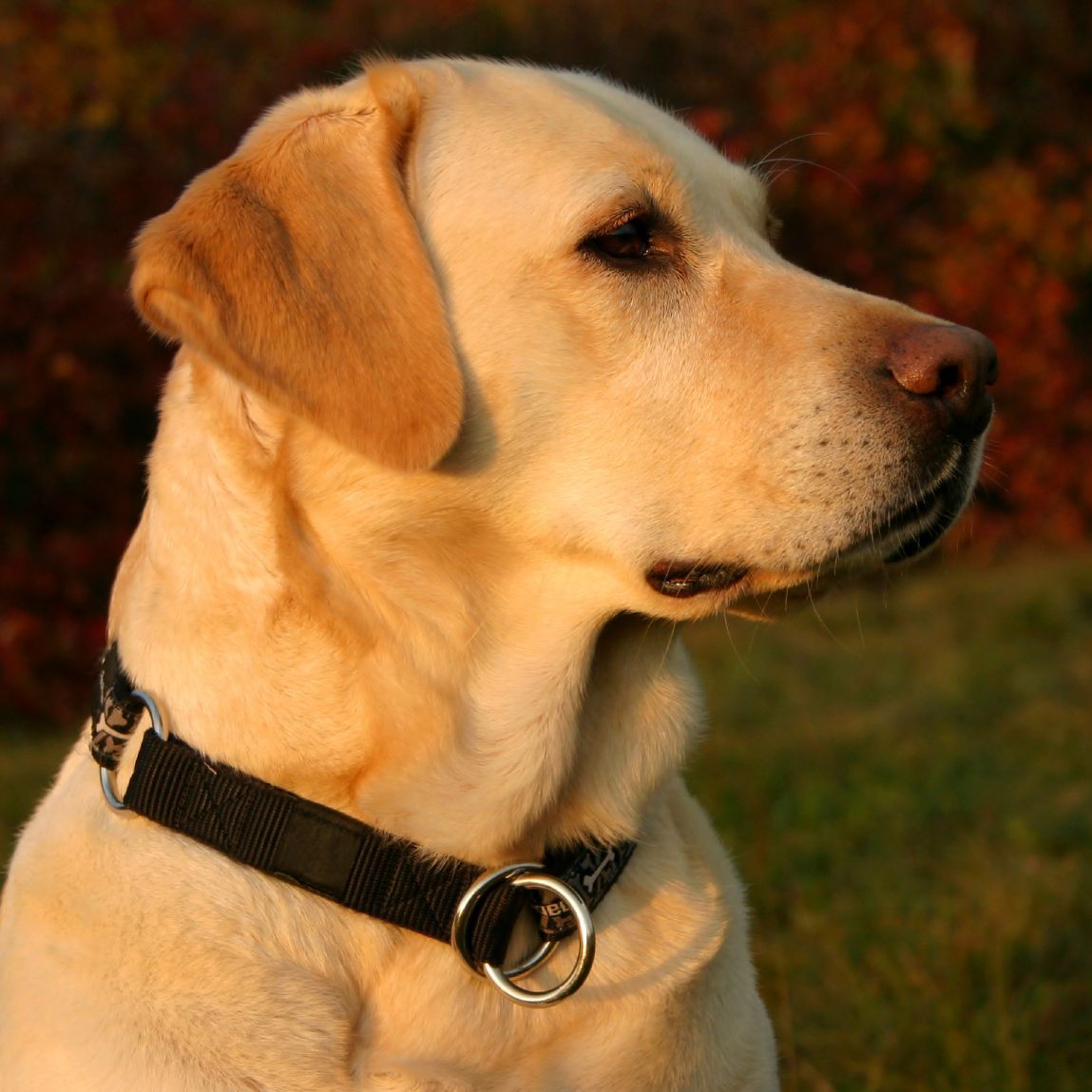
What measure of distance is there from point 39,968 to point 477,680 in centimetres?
81

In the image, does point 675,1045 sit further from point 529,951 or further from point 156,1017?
point 156,1017

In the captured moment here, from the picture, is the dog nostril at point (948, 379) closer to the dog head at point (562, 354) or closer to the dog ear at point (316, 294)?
the dog head at point (562, 354)

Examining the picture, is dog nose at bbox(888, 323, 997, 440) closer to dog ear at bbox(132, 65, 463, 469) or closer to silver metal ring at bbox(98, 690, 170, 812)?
dog ear at bbox(132, 65, 463, 469)

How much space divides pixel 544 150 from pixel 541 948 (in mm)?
1293

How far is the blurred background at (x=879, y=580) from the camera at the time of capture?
3775 millimetres

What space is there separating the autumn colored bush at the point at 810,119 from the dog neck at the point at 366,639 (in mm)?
5818

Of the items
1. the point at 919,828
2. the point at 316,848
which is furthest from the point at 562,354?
the point at 919,828

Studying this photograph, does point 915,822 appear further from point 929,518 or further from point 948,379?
point 948,379

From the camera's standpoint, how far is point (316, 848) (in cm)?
227

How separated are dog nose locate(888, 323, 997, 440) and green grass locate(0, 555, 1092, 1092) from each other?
0.40 meters

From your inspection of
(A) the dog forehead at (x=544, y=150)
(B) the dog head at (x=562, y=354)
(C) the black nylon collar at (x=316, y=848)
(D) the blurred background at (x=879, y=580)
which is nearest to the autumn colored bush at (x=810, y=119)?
(D) the blurred background at (x=879, y=580)

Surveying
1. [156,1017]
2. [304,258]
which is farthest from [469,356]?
[156,1017]

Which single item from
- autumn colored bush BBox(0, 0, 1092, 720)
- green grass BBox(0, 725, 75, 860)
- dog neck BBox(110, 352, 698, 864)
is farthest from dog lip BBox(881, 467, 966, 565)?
autumn colored bush BBox(0, 0, 1092, 720)

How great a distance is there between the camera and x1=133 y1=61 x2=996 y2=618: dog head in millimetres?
2291
